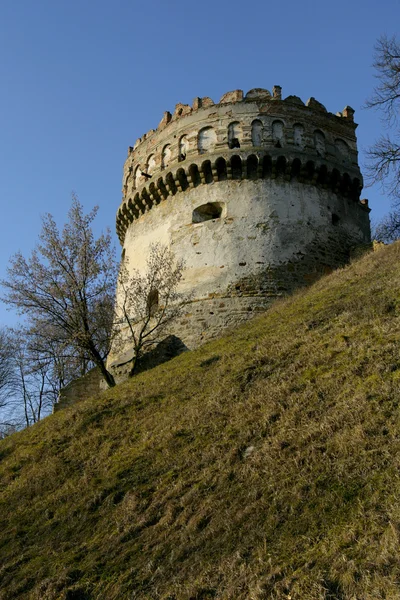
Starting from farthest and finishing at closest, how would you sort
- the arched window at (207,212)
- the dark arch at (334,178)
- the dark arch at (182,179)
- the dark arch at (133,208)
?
the dark arch at (133,208), the dark arch at (334,178), the dark arch at (182,179), the arched window at (207,212)

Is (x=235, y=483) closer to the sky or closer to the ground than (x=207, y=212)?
closer to the ground

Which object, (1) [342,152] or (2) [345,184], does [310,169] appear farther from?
(1) [342,152]

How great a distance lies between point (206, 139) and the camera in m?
18.8

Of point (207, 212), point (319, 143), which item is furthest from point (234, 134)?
point (319, 143)

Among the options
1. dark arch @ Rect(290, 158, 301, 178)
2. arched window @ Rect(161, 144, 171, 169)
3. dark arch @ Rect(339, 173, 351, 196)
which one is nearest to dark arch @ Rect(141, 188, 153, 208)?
arched window @ Rect(161, 144, 171, 169)

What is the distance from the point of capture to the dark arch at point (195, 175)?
59.7 feet

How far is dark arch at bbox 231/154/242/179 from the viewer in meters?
17.9

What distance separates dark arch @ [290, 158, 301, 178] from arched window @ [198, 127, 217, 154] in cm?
264

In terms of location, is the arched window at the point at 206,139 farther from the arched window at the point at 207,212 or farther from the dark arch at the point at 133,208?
the dark arch at the point at 133,208

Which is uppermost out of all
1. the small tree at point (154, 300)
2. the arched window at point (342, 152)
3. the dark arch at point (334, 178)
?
the arched window at point (342, 152)

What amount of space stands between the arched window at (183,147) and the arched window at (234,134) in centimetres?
147

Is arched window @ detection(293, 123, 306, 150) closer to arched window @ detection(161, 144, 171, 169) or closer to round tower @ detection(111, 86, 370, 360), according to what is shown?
round tower @ detection(111, 86, 370, 360)

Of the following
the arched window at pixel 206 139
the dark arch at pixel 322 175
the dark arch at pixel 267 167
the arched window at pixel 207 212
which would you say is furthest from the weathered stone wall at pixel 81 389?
the dark arch at pixel 322 175

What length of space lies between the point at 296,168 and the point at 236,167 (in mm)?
1943
